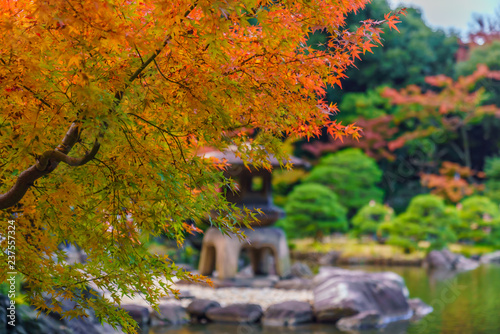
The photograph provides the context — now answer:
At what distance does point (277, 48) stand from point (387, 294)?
5845 mm

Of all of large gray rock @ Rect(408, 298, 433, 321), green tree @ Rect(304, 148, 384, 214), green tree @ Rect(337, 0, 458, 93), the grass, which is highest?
green tree @ Rect(337, 0, 458, 93)

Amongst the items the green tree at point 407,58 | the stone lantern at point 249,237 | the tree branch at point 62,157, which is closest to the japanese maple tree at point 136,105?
the tree branch at point 62,157

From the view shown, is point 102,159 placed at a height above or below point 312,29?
below

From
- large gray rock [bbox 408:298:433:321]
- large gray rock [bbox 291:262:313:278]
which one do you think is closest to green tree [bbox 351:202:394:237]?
large gray rock [bbox 291:262:313:278]

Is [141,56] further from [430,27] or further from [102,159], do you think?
[430,27]

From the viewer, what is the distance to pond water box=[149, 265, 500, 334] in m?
6.19

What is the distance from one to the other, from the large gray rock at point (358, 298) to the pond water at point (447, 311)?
25cm

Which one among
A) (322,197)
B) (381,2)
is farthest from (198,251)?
(381,2)

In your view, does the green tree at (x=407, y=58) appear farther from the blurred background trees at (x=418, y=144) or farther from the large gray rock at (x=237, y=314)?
the large gray rock at (x=237, y=314)

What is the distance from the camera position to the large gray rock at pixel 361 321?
6406mm

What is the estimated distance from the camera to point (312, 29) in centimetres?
225

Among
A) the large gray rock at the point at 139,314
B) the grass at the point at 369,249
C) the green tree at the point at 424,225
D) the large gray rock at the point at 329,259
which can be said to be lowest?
the large gray rock at the point at 139,314

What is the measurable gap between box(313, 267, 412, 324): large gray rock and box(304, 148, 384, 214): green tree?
9.95m

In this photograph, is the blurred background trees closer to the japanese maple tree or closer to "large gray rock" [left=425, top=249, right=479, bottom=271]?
"large gray rock" [left=425, top=249, right=479, bottom=271]
